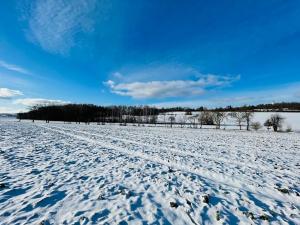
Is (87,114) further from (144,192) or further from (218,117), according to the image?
(144,192)

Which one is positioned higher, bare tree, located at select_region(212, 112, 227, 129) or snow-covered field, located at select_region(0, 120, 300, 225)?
bare tree, located at select_region(212, 112, 227, 129)

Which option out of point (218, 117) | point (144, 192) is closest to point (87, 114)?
point (218, 117)

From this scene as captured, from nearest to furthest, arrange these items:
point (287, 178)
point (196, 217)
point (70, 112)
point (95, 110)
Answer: point (196, 217)
point (287, 178)
point (70, 112)
point (95, 110)

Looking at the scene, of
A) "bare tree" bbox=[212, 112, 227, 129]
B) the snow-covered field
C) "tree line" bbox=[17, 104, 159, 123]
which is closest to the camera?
the snow-covered field

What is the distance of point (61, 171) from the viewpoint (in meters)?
9.61

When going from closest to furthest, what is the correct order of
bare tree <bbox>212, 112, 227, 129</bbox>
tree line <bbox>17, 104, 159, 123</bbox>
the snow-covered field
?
the snow-covered field
bare tree <bbox>212, 112, 227, 129</bbox>
tree line <bbox>17, 104, 159, 123</bbox>

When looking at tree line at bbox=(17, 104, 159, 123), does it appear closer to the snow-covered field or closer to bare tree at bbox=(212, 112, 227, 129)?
bare tree at bbox=(212, 112, 227, 129)

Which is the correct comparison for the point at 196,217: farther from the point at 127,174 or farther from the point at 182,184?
the point at 127,174

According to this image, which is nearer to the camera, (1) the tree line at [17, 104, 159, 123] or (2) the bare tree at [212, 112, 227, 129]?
(2) the bare tree at [212, 112, 227, 129]

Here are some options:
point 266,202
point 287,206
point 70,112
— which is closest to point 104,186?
point 266,202

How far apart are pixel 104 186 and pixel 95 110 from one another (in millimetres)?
143364

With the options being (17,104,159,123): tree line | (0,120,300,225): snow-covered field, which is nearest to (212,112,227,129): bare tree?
(17,104,159,123): tree line

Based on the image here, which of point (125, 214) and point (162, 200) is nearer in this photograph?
point (125, 214)

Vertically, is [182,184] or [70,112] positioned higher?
[70,112]
